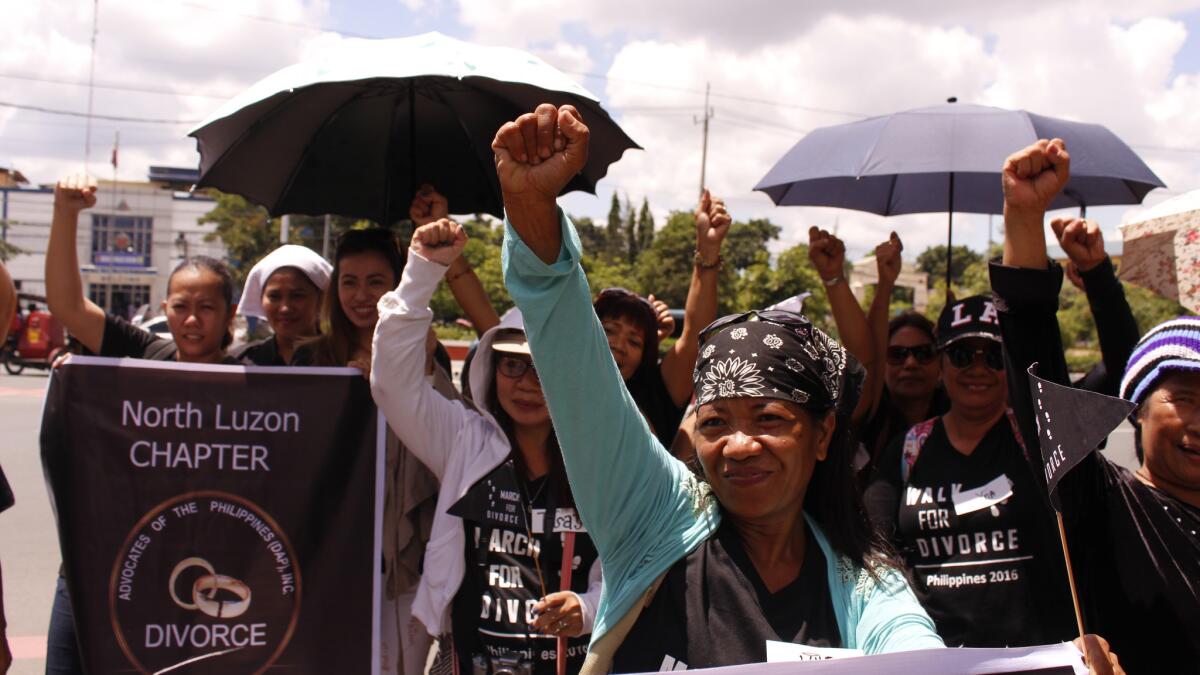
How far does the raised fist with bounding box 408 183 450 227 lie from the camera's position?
320 centimetres

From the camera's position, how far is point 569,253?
150 cm

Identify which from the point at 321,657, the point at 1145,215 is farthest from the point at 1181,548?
the point at 321,657

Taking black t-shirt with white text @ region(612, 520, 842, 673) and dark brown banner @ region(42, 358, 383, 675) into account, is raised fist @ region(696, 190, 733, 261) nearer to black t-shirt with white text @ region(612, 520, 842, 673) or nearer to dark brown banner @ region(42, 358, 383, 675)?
dark brown banner @ region(42, 358, 383, 675)

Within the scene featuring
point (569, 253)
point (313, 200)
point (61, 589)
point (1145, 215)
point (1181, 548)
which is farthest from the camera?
point (313, 200)

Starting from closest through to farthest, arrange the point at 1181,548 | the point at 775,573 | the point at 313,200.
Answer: the point at 775,573, the point at 1181,548, the point at 313,200

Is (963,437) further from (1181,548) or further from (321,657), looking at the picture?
(321,657)

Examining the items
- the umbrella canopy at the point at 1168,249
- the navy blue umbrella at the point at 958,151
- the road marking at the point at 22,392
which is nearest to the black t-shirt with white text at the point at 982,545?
the umbrella canopy at the point at 1168,249

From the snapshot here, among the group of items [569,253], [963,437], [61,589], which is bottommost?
[61,589]

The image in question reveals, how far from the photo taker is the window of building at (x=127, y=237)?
197ft

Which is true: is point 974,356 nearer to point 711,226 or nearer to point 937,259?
point 711,226

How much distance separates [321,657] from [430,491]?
63cm

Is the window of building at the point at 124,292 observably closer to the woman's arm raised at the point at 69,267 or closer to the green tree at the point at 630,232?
the green tree at the point at 630,232

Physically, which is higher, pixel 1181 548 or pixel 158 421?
pixel 158 421

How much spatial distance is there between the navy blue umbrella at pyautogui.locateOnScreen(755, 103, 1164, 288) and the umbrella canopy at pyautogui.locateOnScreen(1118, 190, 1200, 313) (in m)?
1.01
